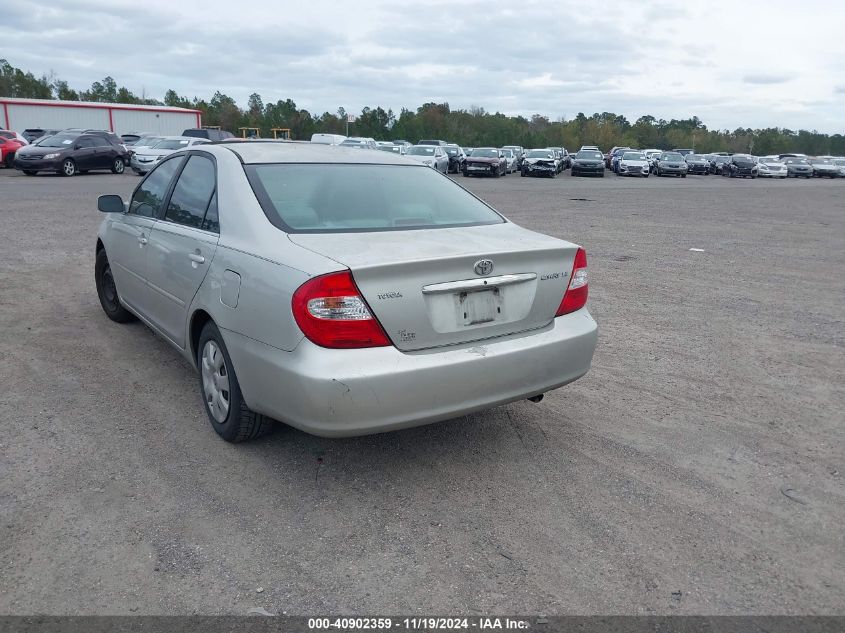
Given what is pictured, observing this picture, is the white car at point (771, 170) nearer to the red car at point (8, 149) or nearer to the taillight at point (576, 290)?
the red car at point (8, 149)

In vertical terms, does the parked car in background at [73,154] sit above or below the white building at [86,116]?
below

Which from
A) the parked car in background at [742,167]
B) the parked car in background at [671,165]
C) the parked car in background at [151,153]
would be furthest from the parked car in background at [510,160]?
the parked car in background at [151,153]

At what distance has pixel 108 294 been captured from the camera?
6.34 meters

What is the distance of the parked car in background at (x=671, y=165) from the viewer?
46312 mm

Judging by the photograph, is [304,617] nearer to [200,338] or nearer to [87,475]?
[87,475]

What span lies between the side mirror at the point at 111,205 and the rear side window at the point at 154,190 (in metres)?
0.11

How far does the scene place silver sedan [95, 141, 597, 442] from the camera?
3197mm

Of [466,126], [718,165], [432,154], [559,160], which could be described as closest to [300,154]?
[432,154]

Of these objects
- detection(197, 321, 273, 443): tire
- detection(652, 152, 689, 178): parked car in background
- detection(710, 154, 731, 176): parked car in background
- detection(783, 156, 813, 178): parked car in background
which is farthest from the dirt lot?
detection(783, 156, 813, 178): parked car in background

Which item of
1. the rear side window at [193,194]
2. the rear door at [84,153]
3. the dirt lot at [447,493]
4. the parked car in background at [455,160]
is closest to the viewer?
the dirt lot at [447,493]

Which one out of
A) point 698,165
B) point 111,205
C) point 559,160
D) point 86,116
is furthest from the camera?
point 698,165

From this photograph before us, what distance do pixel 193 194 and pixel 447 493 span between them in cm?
250

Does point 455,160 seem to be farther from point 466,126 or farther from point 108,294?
point 466,126

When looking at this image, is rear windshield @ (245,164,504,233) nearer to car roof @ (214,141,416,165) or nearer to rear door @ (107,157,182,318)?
car roof @ (214,141,416,165)
